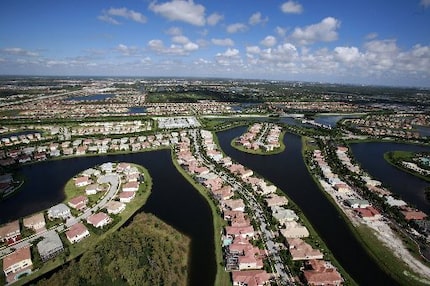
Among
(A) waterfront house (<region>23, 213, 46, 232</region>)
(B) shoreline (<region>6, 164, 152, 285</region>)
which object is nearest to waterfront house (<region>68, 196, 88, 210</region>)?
(B) shoreline (<region>6, 164, 152, 285</region>)

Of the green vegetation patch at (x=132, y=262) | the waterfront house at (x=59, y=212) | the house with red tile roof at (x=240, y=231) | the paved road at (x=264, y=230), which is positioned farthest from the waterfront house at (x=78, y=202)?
the paved road at (x=264, y=230)

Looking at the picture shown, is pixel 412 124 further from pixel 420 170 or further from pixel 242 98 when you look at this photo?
pixel 242 98

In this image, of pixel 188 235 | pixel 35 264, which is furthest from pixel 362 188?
pixel 35 264

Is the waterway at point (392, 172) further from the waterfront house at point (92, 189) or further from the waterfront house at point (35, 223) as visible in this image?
the waterfront house at point (35, 223)

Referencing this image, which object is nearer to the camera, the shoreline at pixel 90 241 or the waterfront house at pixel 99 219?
the shoreline at pixel 90 241

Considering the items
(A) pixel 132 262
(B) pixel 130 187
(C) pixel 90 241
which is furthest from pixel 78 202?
(A) pixel 132 262

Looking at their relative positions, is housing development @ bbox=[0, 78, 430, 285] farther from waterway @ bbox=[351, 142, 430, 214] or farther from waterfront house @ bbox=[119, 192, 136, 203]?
waterway @ bbox=[351, 142, 430, 214]
